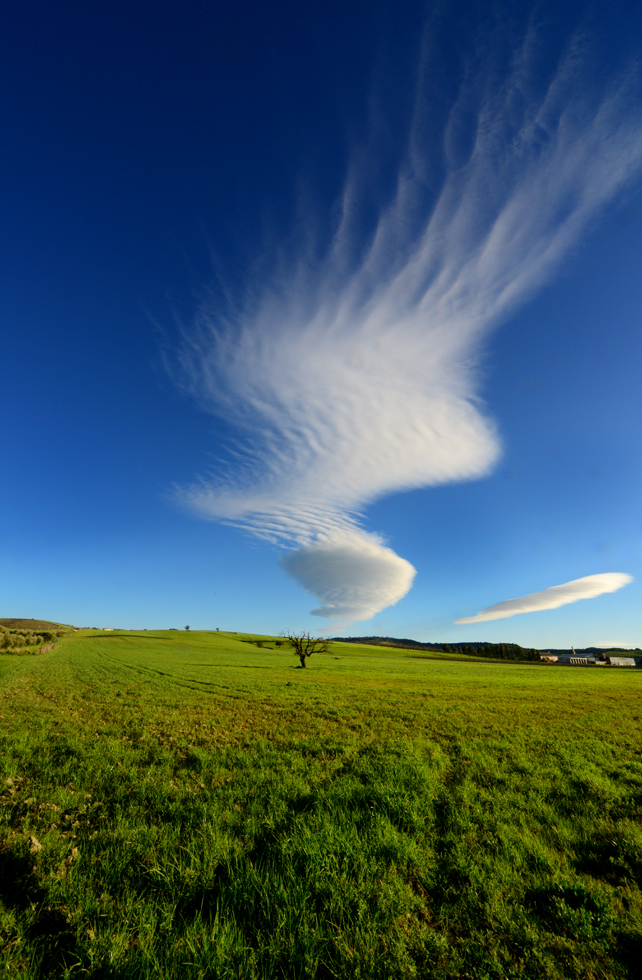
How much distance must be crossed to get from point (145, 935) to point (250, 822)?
285 cm

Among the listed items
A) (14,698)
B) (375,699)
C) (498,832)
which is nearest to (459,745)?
(498,832)

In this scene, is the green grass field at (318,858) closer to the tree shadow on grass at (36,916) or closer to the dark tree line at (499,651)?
the tree shadow on grass at (36,916)

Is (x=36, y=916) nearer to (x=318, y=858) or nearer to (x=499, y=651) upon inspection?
(x=318, y=858)

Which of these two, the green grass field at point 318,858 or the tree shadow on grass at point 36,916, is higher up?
the green grass field at point 318,858

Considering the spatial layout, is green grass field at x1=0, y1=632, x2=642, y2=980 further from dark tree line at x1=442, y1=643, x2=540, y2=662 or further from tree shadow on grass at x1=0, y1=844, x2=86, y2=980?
dark tree line at x1=442, y1=643, x2=540, y2=662

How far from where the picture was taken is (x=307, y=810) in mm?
7727

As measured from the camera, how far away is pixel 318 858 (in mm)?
5848

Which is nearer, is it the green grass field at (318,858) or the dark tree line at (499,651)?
Result: the green grass field at (318,858)

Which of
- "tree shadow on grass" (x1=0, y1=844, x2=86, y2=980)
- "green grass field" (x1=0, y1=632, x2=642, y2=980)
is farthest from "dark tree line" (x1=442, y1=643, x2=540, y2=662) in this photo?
"tree shadow on grass" (x1=0, y1=844, x2=86, y2=980)

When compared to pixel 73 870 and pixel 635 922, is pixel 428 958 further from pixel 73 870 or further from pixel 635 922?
pixel 73 870

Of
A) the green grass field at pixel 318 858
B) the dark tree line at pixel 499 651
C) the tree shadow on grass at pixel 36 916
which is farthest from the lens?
the dark tree line at pixel 499 651

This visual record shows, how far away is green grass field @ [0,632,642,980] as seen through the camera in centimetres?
429

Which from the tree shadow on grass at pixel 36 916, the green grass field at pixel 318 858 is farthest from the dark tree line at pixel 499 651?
the tree shadow on grass at pixel 36 916

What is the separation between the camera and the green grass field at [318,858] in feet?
14.1
